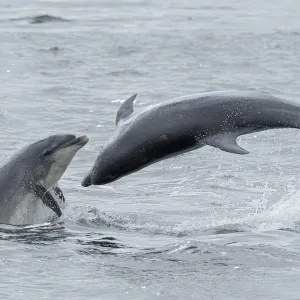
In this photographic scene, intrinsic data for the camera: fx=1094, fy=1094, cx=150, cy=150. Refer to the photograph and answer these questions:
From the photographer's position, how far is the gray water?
10867 mm

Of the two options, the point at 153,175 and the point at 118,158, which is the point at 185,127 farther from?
the point at 153,175

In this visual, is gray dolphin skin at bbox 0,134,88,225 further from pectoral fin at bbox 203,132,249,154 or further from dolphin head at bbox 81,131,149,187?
pectoral fin at bbox 203,132,249,154

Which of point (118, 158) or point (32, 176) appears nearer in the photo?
point (118, 158)

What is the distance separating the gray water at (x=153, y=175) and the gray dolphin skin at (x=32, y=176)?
26 cm

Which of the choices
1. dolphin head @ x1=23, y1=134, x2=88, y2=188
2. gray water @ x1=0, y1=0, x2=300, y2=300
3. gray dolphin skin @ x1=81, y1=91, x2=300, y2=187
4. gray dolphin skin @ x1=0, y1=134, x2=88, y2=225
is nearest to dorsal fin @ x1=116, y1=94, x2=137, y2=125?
gray dolphin skin @ x1=81, y1=91, x2=300, y2=187

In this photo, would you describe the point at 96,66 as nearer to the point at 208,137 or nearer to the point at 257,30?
the point at 257,30

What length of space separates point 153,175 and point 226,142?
5464mm

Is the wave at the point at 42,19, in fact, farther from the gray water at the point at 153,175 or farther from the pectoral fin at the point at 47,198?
the pectoral fin at the point at 47,198

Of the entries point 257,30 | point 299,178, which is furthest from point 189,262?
point 257,30

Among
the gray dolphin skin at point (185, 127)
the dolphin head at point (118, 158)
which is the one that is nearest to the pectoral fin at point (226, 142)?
the gray dolphin skin at point (185, 127)

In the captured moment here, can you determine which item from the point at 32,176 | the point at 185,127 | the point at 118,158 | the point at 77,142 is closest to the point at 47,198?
the point at 32,176

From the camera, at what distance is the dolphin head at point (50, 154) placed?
1342 centimetres

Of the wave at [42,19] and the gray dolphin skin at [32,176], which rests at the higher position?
the gray dolphin skin at [32,176]

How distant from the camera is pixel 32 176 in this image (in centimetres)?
1345
